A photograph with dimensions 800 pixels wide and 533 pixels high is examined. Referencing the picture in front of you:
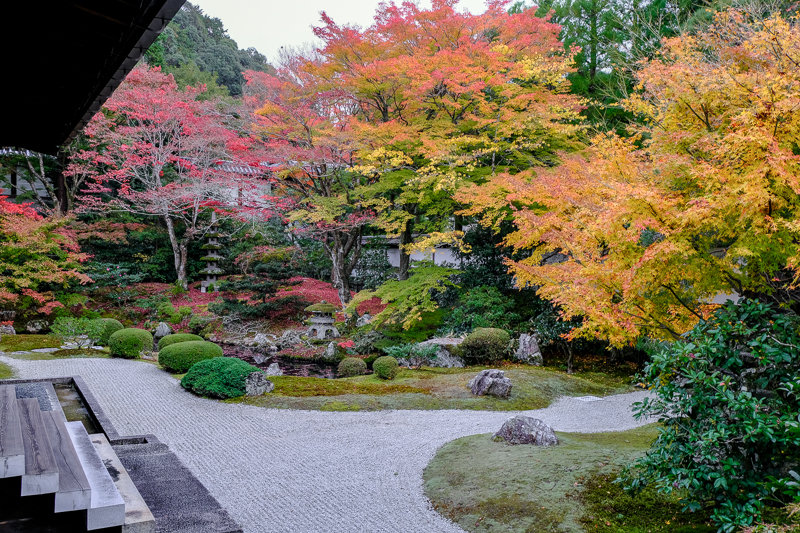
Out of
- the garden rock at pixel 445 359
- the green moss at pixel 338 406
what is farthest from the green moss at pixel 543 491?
the garden rock at pixel 445 359

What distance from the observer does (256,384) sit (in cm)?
903

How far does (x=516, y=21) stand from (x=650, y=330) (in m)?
9.74

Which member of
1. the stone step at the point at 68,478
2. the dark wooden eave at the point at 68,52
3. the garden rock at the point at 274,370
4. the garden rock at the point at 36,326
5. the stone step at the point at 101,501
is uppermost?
the dark wooden eave at the point at 68,52

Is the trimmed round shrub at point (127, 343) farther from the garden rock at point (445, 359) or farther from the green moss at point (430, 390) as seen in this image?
the garden rock at point (445, 359)

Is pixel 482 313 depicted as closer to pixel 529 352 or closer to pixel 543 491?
pixel 529 352

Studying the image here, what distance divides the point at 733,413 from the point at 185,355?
9812 mm

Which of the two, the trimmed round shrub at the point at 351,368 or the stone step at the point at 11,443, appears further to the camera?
the trimmed round shrub at the point at 351,368

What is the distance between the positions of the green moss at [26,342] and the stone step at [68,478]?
35.9 ft

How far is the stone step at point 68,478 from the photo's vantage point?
2.31m

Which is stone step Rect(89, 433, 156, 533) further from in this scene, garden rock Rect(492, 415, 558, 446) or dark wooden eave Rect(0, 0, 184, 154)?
garden rock Rect(492, 415, 558, 446)

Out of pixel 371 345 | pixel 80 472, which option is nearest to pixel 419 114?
pixel 371 345

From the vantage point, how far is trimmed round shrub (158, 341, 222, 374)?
10.4 metres

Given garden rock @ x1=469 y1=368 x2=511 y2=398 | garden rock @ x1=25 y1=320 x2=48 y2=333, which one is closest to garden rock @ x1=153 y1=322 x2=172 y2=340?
garden rock @ x1=25 y1=320 x2=48 y2=333

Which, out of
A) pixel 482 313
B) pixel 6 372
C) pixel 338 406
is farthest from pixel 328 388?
pixel 6 372
